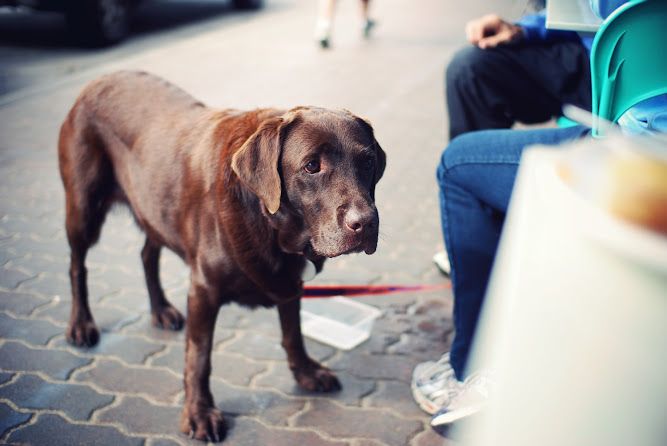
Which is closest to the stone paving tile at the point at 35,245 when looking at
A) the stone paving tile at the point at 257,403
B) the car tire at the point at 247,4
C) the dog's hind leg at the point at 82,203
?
the dog's hind leg at the point at 82,203

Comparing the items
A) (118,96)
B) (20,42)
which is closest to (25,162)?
(118,96)

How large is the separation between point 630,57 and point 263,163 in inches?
46.6

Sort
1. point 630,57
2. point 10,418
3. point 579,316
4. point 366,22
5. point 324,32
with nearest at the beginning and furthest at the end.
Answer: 1. point 579,316
2. point 630,57
3. point 10,418
4. point 324,32
5. point 366,22

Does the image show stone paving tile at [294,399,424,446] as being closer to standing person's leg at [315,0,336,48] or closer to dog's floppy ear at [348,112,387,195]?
dog's floppy ear at [348,112,387,195]

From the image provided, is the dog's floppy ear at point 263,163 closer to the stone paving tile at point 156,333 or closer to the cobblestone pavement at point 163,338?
the cobblestone pavement at point 163,338

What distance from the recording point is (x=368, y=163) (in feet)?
7.13

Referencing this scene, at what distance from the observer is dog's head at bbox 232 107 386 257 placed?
2.00 meters

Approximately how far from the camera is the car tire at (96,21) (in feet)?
30.0

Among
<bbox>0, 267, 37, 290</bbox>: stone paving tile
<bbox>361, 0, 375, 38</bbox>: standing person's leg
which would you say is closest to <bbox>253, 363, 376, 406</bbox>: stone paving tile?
<bbox>0, 267, 37, 290</bbox>: stone paving tile

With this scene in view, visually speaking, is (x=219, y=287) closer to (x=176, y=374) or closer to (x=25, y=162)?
(x=176, y=374)

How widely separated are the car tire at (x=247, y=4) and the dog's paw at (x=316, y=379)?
40.9 ft

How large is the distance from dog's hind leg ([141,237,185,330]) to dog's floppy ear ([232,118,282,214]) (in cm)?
128

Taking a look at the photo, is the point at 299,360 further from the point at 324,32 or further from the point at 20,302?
the point at 324,32

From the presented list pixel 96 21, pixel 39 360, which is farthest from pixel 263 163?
pixel 96 21
